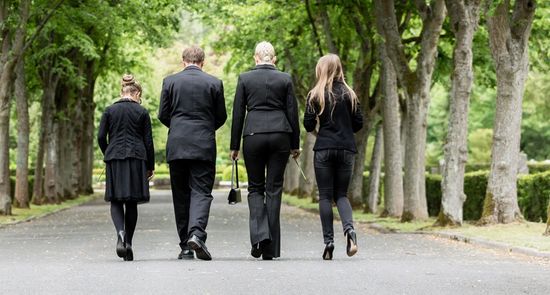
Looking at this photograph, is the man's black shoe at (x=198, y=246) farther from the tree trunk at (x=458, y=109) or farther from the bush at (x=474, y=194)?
the bush at (x=474, y=194)

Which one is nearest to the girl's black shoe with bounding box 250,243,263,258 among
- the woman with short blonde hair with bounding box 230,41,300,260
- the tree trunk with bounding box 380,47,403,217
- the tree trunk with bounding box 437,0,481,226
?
the woman with short blonde hair with bounding box 230,41,300,260

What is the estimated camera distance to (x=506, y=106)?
20.0 meters

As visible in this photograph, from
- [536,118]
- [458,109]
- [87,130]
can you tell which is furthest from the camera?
[536,118]

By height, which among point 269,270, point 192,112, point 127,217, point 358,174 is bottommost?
point 269,270

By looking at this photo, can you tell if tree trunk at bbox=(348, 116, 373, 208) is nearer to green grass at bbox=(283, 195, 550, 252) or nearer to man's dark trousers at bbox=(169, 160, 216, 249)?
green grass at bbox=(283, 195, 550, 252)

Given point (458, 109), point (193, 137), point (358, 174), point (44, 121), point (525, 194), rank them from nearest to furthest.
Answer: point (193, 137) → point (458, 109) → point (525, 194) → point (358, 174) → point (44, 121)

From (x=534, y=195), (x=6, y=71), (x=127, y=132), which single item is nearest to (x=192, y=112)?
(x=127, y=132)

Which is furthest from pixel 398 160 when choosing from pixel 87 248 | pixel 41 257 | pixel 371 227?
pixel 41 257

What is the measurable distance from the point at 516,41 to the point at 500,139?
180cm

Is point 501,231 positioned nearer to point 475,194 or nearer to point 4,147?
point 475,194

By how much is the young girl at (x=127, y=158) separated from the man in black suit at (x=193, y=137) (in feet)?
1.38

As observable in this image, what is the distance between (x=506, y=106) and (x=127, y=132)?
386 inches

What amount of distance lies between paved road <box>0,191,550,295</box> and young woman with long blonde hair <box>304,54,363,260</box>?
2.37 feet

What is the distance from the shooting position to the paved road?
892cm
